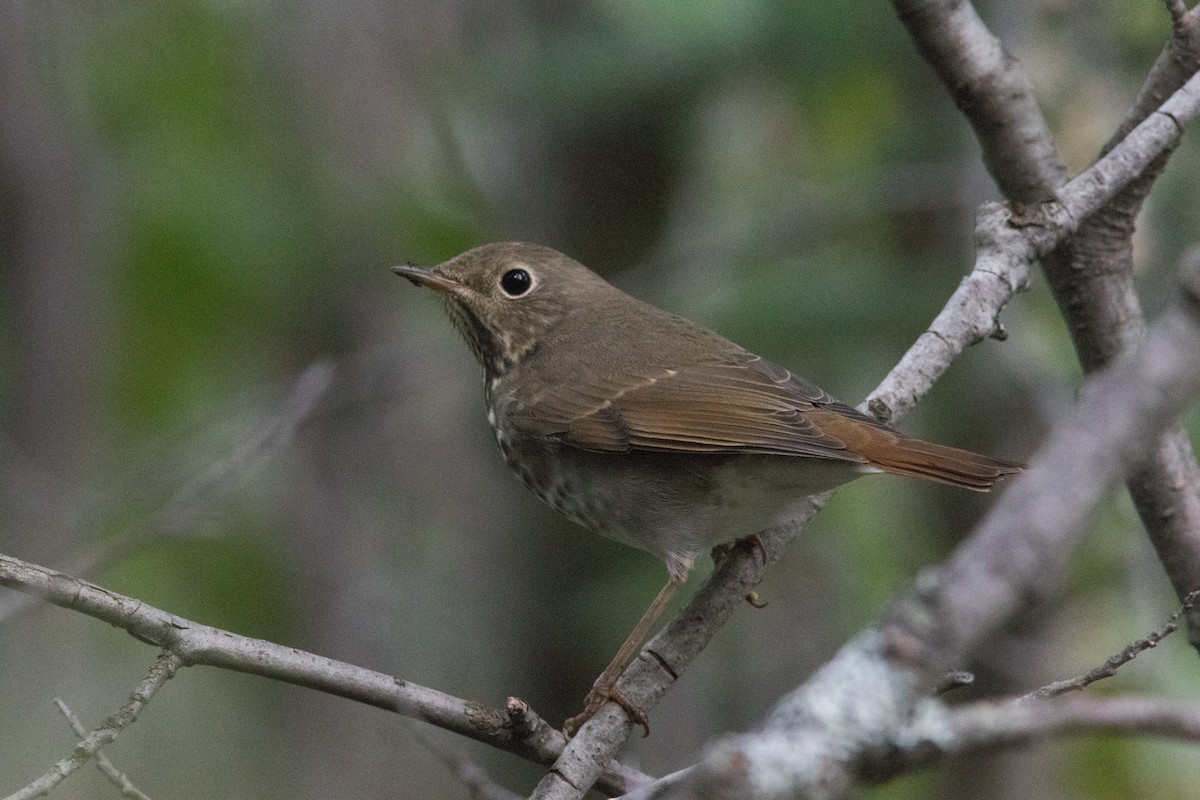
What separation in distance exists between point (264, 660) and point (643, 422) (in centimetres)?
194

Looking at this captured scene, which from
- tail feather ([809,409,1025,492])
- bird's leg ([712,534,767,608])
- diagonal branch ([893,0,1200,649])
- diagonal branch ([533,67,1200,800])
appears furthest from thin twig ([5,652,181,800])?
diagonal branch ([893,0,1200,649])

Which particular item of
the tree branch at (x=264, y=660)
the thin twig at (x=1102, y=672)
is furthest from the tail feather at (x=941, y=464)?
the tree branch at (x=264, y=660)

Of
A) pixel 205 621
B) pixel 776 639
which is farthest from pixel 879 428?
pixel 205 621

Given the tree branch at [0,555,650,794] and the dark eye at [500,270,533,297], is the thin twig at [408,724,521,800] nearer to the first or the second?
the tree branch at [0,555,650,794]

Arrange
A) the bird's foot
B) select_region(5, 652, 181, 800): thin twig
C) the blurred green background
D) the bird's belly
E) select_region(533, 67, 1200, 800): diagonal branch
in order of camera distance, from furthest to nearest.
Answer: the blurred green background
the bird's belly
select_region(533, 67, 1200, 800): diagonal branch
the bird's foot
select_region(5, 652, 181, 800): thin twig

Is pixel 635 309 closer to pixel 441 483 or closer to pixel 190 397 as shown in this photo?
pixel 190 397

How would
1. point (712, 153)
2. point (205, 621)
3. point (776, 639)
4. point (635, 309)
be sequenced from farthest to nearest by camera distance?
point (712, 153), point (776, 639), point (205, 621), point (635, 309)

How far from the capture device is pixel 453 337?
764 centimetres

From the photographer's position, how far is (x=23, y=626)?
510 centimetres

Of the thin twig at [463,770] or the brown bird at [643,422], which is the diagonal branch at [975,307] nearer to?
the brown bird at [643,422]

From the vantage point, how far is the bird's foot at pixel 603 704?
3086 millimetres

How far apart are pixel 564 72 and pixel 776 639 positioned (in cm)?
292

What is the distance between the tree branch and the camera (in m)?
2.30

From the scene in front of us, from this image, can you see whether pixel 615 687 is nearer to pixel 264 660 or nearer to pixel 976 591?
pixel 264 660
